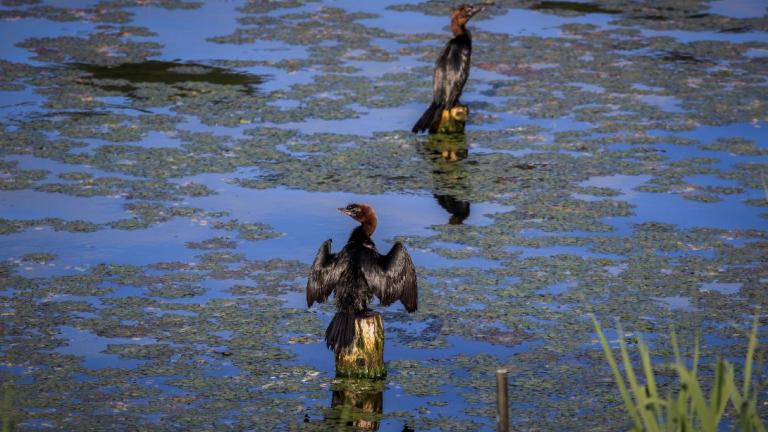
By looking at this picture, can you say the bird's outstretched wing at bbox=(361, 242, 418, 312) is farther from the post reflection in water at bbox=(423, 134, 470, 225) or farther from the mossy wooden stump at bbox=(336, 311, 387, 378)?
the post reflection in water at bbox=(423, 134, 470, 225)

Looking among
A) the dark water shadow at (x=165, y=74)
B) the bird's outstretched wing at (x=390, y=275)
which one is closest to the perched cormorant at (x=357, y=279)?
the bird's outstretched wing at (x=390, y=275)

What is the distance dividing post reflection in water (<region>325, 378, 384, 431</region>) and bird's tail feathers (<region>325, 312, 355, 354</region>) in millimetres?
246

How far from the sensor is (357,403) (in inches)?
→ 337

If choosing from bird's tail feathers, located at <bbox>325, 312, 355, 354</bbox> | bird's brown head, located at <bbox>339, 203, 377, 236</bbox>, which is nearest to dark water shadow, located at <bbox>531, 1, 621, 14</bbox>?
bird's brown head, located at <bbox>339, 203, 377, 236</bbox>

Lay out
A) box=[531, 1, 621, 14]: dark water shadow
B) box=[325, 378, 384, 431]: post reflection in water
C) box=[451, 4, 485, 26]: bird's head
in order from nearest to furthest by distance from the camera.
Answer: box=[325, 378, 384, 431]: post reflection in water
box=[451, 4, 485, 26]: bird's head
box=[531, 1, 621, 14]: dark water shadow

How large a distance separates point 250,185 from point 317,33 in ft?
22.8

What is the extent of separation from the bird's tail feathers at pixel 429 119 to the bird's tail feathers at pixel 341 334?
6.37m

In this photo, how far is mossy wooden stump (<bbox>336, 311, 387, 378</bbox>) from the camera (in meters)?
8.84

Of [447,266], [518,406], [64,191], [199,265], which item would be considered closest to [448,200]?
[447,266]

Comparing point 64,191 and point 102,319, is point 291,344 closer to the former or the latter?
point 102,319

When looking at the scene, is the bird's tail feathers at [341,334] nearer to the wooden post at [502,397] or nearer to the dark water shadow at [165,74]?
the wooden post at [502,397]

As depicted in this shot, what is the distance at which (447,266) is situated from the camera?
11258mm

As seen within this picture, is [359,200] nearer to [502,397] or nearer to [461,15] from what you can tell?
[461,15]

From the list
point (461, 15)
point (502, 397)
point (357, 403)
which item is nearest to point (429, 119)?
point (461, 15)
